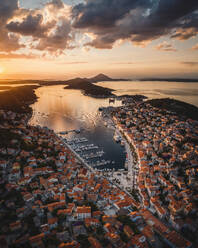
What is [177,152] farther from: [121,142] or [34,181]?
[34,181]

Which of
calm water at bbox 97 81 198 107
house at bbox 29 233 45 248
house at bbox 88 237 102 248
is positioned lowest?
house at bbox 88 237 102 248

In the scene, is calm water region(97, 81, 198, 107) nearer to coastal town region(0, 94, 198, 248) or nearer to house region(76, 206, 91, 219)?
coastal town region(0, 94, 198, 248)

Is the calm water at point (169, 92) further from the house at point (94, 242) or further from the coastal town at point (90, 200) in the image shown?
the house at point (94, 242)

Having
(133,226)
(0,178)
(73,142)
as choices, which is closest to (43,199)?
(0,178)

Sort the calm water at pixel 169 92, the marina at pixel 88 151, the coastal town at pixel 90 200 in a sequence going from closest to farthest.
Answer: the coastal town at pixel 90 200 → the marina at pixel 88 151 → the calm water at pixel 169 92

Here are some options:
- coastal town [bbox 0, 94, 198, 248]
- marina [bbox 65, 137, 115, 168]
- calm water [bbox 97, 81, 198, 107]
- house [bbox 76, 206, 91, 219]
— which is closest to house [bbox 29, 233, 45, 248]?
coastal town [bbox 0, 94, 198, 248]

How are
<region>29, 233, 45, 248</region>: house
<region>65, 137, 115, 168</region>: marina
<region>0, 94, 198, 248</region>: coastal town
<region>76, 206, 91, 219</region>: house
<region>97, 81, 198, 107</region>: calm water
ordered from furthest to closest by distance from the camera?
<region>97, 81, 198, 107</region>: calm water, <region>65, 137, 115, 168</region>: marina, <region>76, 206, 91, 219</region>: house, <region>0, 94, 198, 248</region>: coastal town, <region>29, 233, 45, 248</region>: house

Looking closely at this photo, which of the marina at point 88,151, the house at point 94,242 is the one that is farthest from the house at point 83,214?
the marina at point 88,151

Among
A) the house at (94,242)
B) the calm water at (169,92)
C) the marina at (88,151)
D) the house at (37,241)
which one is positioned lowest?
the house at (94,242)

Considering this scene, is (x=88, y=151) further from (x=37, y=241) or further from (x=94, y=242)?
(x=37, y=241)
